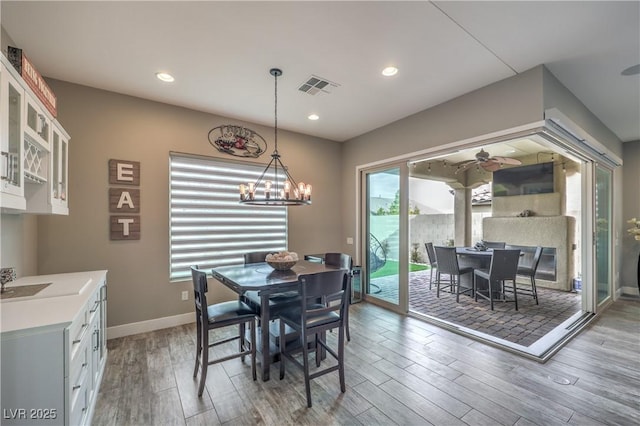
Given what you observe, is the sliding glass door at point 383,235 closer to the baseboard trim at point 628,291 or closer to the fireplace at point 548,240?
the fireplace at point 548,240

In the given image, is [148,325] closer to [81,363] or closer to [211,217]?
[211,217]

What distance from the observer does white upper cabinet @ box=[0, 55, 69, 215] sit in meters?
1.59

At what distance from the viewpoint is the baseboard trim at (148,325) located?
3.28 m

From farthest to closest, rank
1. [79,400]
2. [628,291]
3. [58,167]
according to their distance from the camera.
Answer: [628,291] < [58,167] < [79,400]

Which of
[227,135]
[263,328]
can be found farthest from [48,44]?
[263,328]

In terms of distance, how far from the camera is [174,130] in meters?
3.74

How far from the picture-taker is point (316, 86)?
3.22 meters

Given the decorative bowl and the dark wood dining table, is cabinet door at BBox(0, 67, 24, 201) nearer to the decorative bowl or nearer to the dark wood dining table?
the dark wood dining table

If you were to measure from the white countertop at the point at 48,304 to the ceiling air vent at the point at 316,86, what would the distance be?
9.32 ft

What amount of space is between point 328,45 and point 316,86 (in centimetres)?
76

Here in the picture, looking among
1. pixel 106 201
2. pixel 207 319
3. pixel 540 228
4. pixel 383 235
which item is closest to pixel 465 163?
pixel 540 228

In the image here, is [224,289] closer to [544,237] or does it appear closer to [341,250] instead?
[341,250]

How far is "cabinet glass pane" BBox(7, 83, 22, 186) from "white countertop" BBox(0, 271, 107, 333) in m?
0.76

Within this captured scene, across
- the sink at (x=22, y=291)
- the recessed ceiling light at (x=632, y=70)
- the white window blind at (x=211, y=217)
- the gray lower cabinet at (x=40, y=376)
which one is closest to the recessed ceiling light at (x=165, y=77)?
the white window blind at (x=211, y=217)
